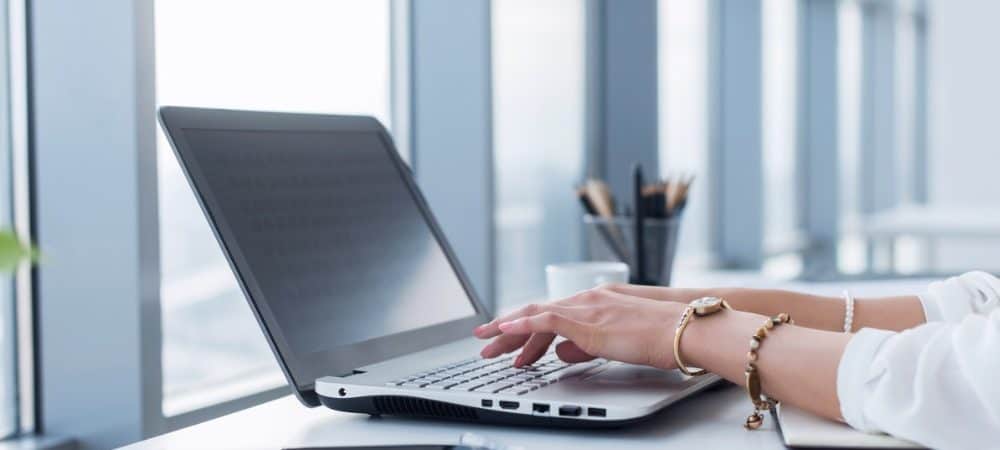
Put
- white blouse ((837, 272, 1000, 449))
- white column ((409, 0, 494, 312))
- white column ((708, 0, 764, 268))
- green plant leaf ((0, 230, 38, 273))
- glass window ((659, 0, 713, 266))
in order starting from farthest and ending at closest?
white column ((708, 0, 764, 268)) < glass window ((659, 0, 713, 266)) < white column ((409, 0, 494, 312)) < white blouse ((837, 272, 1000, 449)) < green plant leaf ((0, 230, 38, 273))

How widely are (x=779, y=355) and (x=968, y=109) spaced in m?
4.65

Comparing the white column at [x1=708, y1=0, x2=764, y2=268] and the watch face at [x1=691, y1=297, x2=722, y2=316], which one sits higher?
the white column at [x1=708, y1=0, x2=764, y2=268]

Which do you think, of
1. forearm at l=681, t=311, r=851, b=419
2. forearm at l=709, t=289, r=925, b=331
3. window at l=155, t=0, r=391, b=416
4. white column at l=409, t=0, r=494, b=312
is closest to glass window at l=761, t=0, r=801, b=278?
white column at l=409, t=0, r=494, b=312

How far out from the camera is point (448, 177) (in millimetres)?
1779

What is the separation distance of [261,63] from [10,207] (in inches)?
19.2

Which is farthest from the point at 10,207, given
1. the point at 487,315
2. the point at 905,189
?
the point at 905,189

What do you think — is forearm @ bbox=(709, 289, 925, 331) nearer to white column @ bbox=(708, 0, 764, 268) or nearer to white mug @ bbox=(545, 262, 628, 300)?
white mug @ bbox=(545, 262, 628, 300)

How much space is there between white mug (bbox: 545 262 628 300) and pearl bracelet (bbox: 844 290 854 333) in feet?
1.04

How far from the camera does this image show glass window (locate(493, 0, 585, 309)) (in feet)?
7.44

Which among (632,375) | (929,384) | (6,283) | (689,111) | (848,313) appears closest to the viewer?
(929,384)

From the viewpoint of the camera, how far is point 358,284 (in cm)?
102

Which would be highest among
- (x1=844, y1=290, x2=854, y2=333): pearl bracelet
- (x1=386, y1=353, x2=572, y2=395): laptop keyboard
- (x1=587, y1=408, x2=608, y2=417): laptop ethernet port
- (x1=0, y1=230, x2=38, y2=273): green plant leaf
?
(x1=0, y1=230, x2=38, y2=273): green plant leaf

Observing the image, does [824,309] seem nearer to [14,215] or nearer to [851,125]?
[14,215]

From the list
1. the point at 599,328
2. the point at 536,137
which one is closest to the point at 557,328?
the point at 599,328
